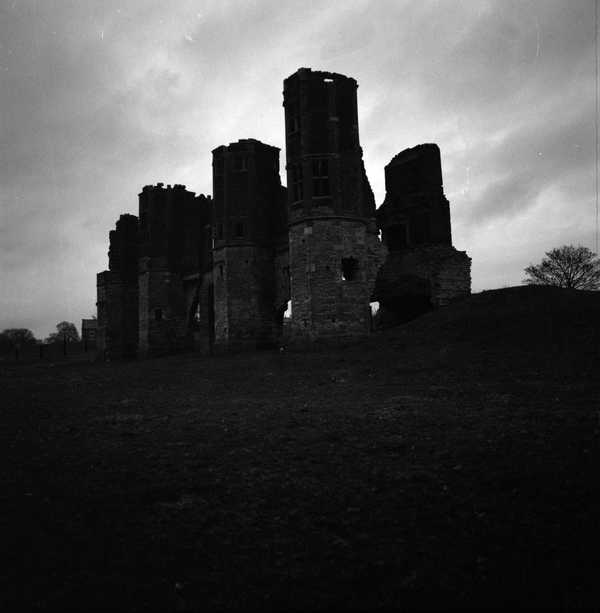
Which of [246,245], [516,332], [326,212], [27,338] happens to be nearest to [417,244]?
[326,212]

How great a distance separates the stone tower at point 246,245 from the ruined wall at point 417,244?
22.0ft

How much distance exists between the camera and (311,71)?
82.9 ft

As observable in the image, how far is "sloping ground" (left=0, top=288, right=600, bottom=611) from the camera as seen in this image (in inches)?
141

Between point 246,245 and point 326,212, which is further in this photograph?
point 246,245

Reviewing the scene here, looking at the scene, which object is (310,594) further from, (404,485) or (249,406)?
(249,406)

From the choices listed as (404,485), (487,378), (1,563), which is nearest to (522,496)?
(404,485)

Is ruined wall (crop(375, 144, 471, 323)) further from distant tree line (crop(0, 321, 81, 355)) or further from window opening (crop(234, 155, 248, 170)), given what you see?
distant tree line (crop(0, 321, 81, 355))

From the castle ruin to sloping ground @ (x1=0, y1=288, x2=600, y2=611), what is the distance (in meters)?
13.8

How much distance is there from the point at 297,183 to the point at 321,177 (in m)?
1.37

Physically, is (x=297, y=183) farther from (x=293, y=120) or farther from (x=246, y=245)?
(x=246, y=245)

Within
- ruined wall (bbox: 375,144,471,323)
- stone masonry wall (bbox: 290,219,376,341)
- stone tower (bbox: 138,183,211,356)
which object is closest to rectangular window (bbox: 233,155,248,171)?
stone tower (bbox: 138,183,211,356)

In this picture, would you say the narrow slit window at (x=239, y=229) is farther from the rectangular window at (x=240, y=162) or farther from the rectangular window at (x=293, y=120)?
the rectangular window at (x=293, y=120)

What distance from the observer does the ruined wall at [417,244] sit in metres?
27.3

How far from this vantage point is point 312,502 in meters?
5.09
